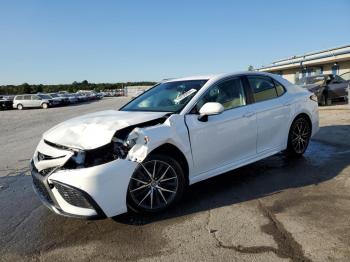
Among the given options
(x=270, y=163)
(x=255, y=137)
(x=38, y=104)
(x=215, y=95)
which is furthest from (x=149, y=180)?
(x=38, y=104)

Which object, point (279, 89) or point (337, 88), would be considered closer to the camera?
point (279, 89)

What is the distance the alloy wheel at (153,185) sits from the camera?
12.6 ft

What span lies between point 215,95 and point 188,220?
1.74 m

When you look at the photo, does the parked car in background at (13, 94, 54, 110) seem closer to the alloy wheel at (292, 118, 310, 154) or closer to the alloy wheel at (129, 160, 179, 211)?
the alloy wheel at (292, 118, 310, 154)

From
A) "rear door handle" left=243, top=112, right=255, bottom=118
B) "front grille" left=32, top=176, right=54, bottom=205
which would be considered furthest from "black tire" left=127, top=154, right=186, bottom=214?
"rear door handle" left=243, top=112, right=255, bottom=118

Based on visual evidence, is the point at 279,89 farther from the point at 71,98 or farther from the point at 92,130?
the point at 71,98

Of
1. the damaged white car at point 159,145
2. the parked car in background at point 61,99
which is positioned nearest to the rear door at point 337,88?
the damaged white car at point 159,145

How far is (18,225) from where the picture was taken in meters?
4.00

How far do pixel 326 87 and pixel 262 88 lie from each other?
12339mm

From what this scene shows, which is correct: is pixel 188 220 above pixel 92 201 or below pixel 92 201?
below

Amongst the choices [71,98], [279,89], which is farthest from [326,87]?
[71,98]

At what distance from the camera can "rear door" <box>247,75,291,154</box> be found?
16.8ft

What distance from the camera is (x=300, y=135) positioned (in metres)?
6.09

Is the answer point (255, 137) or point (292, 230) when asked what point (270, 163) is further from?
point (292, 230)
